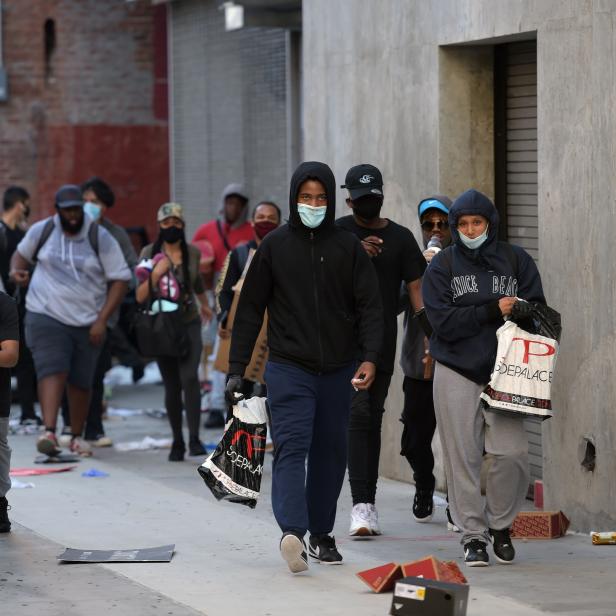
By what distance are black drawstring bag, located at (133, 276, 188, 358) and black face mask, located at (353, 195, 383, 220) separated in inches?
125

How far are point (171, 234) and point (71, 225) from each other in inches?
30.2

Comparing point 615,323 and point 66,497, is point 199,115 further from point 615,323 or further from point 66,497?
point 615,323

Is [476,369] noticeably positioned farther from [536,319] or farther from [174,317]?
[174,317]

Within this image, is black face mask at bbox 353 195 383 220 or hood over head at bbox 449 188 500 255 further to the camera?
black face mask at bbox 353 195 383 220

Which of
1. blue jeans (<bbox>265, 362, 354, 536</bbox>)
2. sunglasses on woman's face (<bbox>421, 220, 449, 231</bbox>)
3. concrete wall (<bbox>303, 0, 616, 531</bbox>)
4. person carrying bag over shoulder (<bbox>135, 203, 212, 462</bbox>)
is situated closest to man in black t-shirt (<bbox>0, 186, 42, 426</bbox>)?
person carrying bag over shoulder (<bbox>135, 203, 212, 462</bbox>)

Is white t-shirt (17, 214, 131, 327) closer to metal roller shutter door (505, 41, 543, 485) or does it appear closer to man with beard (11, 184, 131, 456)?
man with beard (11, 184, 131, 456)

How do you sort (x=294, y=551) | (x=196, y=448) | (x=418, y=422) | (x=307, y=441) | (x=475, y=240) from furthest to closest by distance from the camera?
(x=196, y=448) < (x=418, y=422) < (x=475, y=240) < (x=307, y=441) < (x=294, y=551)

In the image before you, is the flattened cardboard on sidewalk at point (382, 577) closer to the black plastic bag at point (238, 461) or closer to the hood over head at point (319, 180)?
the black plastic bag at point (238, 461)

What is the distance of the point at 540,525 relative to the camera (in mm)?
8797

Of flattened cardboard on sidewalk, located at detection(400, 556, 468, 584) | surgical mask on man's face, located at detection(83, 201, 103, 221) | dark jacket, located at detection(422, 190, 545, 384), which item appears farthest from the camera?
surgical mask on man's face, located at detection(83, 201, 103, 221)

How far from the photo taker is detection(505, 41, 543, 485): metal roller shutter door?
9938 millimetres

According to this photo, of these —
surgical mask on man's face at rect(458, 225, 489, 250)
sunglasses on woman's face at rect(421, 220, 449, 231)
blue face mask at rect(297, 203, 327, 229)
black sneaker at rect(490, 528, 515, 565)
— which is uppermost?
blue face mask at rect(297, 203, 327, 229)

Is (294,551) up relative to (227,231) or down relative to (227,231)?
down

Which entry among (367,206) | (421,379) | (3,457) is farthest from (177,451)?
(367,206)
